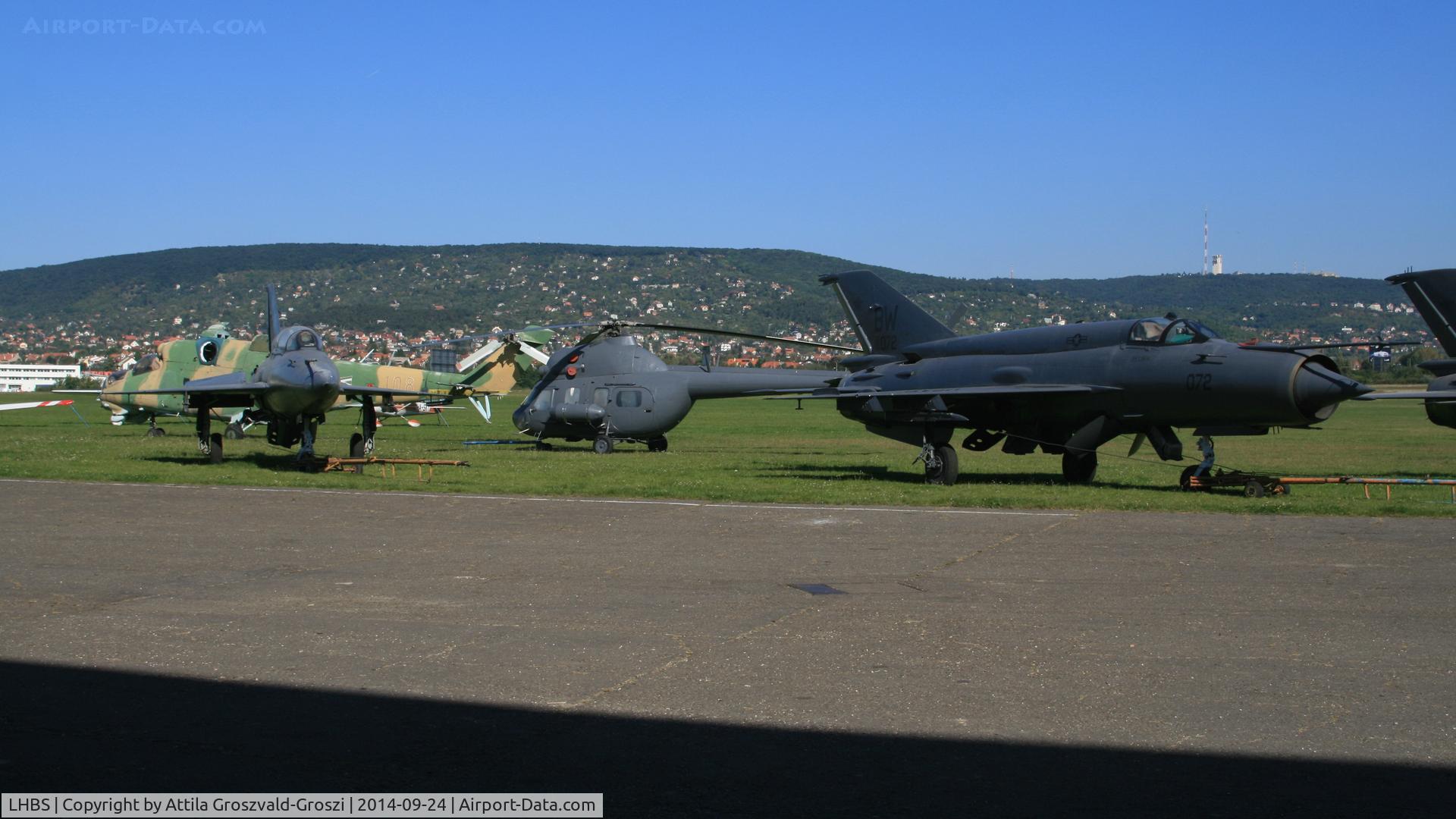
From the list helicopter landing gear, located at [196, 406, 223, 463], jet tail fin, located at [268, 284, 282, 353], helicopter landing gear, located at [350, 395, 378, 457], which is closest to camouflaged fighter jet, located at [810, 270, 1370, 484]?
helicopter landing gear, located at [350, 395, 378, 457]

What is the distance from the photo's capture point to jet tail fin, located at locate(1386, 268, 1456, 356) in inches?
806

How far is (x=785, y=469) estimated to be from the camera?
24219 mm

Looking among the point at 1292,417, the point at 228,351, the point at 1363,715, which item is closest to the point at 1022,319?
the point at 228,351

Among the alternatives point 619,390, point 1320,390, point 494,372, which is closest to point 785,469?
point 619,390

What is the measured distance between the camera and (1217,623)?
855 centimetres

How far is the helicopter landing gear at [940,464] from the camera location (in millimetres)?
20578

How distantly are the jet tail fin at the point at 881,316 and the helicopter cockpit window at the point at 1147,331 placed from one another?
494cm

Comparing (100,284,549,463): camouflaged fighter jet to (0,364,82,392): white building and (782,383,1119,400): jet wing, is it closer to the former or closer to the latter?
(782,383,1119,400): jet wing

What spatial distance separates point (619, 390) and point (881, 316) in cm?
803

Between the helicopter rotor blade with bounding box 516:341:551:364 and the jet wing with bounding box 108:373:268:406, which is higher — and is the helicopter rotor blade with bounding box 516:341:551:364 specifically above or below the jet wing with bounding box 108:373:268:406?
above

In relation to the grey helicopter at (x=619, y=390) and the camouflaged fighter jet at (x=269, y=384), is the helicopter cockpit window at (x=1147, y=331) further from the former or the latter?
the camouflaged fighter jet at (x=269, y=384)

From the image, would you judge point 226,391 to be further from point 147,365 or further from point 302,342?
point 147,365

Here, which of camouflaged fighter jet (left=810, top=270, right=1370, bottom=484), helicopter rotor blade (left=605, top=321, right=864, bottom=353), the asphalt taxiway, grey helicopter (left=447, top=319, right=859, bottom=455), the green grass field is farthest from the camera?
grey helicopter (left=447, top=319, right=859, bottom=455)

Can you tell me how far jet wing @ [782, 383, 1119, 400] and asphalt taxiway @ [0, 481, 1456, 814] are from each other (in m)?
5.90
